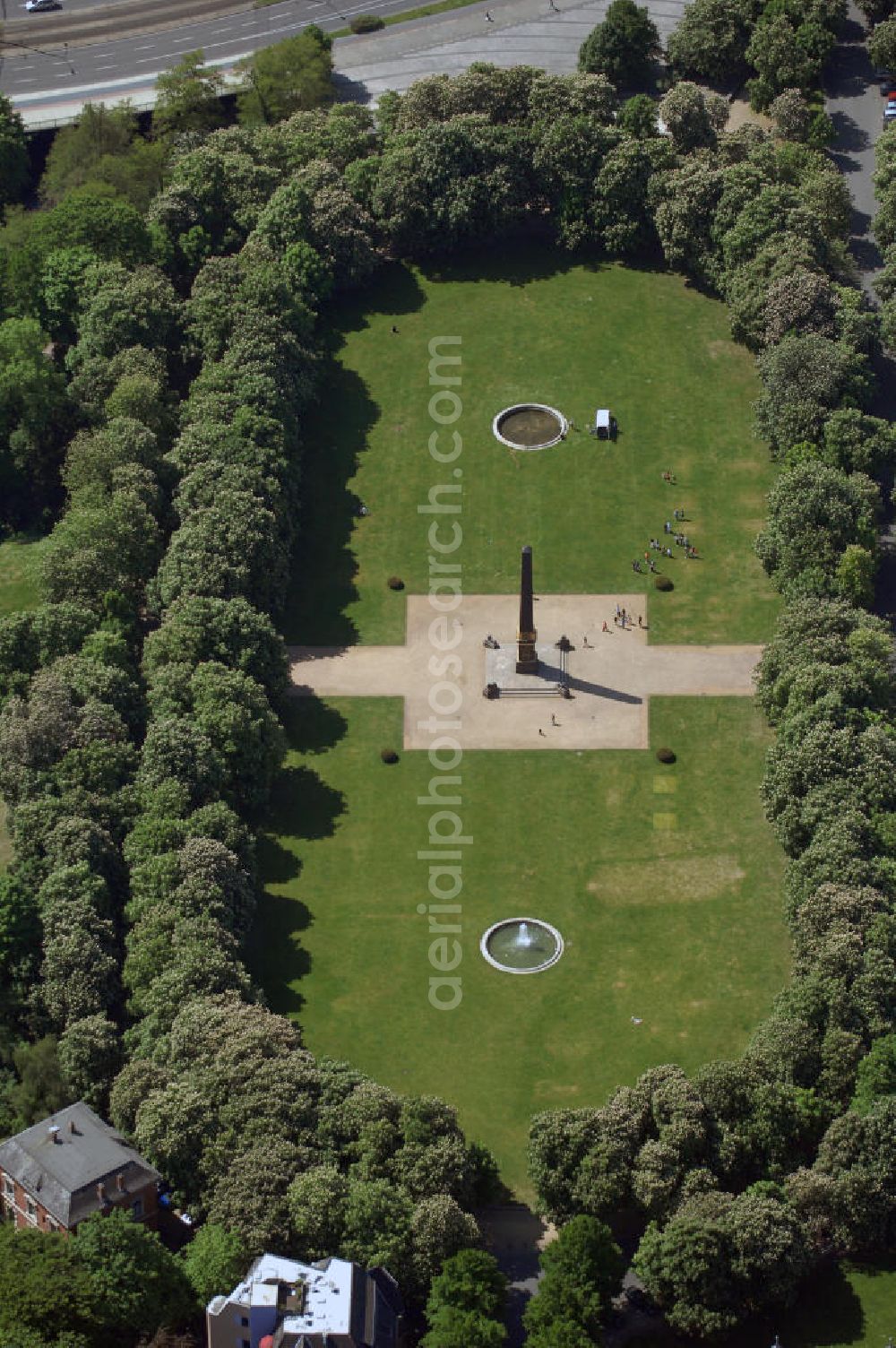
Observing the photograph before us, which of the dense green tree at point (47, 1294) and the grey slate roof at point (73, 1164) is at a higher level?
the grey slate roof at point (73, 1164)

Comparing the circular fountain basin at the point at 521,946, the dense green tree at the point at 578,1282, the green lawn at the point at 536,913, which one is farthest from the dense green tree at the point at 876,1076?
the circular fountain basin at the point at 521,946

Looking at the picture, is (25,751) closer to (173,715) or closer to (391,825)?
(173,715)

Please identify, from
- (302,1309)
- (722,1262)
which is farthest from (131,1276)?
(722,1262)

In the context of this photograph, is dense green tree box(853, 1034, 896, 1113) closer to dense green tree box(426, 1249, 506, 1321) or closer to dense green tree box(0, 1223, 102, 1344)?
dense green tree box(426, 1249, 506, 1321)

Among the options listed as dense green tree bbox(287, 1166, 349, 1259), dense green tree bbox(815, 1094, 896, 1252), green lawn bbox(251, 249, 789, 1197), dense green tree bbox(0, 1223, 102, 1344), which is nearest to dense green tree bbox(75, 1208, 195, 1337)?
dense green tree bbox(0, 1223, 102, 1344)

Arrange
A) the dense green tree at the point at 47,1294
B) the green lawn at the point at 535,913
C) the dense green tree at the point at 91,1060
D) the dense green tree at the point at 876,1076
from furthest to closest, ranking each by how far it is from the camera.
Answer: the green lawn at the point at 535,913
the dense green tree at the point at 91,1060
the dense green tree at the point at 876,1076
the dense green tree at the point at 47,1294

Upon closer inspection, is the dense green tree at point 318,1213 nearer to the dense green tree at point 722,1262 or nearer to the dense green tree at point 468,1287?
the dense green tree at point 468,1287
